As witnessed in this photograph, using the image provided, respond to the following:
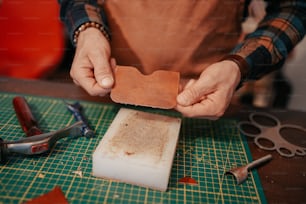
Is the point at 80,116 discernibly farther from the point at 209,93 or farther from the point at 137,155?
the point at 209,93

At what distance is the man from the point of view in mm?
770

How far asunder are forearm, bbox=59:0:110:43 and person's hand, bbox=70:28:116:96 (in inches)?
3.1

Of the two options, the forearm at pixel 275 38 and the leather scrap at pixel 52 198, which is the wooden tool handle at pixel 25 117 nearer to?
the leather scrap at pixel 52 198

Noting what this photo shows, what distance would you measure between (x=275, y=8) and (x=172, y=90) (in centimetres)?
55

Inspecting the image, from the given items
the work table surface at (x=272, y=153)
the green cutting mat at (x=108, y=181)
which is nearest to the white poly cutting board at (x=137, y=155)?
the green cutting mat at (x=108, y=181)

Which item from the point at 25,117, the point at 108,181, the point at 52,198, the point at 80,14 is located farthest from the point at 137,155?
the point at 80,14

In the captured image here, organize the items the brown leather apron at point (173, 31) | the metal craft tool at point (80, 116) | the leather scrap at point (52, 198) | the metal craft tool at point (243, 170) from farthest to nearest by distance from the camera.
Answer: the brown leather apron at point (173, 31), the metal craft tool at point (80, 116), the metal craft tool at point (243, 170), the leather scrap at point (52, 198)

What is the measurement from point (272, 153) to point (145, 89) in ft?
1.39

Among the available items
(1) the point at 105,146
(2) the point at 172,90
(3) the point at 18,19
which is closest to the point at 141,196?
(1) the point at 105,146

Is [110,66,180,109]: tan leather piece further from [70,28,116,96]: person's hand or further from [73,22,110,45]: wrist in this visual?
[73,22,110,45]: wrist

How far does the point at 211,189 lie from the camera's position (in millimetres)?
675

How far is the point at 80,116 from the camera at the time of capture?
87 centimetres

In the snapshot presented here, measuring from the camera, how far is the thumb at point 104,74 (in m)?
0.71

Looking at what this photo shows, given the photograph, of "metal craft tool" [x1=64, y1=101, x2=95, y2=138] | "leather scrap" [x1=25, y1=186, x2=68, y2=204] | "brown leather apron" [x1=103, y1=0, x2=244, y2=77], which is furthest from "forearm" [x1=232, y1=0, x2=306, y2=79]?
"leather scrap" [x1=25, y1=186, x2=68, y2=204]
